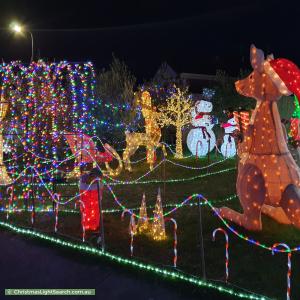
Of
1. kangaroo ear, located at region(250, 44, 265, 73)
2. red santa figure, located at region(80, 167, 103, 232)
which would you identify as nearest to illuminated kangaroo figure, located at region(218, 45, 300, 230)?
kangaroo ear, located at region(250, 44, 265, 73)

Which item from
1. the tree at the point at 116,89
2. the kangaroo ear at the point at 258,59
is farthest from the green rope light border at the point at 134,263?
the tree at the point at 116,89

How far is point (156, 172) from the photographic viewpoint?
14.9m

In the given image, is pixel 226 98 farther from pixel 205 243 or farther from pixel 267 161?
pixel 205 243

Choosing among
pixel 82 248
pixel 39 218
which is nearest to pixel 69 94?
pixel 39 218

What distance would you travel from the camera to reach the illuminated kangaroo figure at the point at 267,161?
6551 millimetres

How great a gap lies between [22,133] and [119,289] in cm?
715

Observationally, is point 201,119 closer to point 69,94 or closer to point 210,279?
point 69,94

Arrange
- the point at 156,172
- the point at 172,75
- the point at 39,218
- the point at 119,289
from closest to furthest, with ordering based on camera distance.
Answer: the point at 119,289 < the point at 39,218 < the point at 156,172 < the point at 172,75

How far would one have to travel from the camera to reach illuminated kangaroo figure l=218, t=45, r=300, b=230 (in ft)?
21.5

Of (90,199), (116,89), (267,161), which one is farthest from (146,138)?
(116,89)

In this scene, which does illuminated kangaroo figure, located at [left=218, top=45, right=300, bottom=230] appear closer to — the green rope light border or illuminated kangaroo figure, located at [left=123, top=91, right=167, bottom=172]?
the green rope light border

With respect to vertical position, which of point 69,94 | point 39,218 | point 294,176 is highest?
point 69,94

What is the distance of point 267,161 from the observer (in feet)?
22.0

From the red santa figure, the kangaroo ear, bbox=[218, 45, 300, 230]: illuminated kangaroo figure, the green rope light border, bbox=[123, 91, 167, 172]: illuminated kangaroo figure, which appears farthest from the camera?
bbox=[123, 91, 167, 172]: illuminated kangaroo figure
